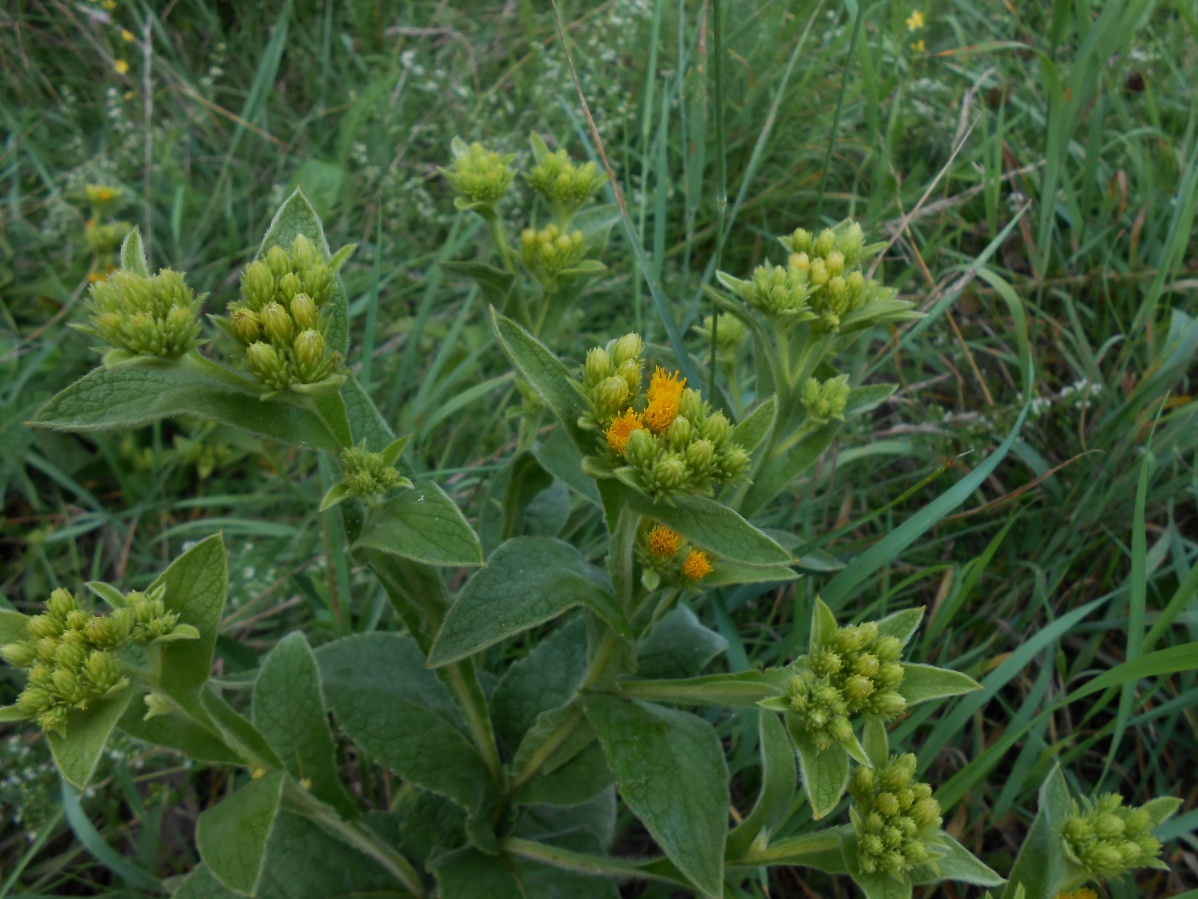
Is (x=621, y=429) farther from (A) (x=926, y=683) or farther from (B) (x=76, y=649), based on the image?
(B) (x=76, y=649)

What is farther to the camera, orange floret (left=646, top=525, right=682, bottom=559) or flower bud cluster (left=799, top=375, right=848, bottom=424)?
flower bud cluster (left=799, top=375, right=848, bottom=424)

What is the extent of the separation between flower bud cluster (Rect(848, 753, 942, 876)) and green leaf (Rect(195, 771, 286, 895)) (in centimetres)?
101

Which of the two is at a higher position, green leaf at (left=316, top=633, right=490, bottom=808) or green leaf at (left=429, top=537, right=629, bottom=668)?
green leaf at (left=429, top=537, right=629, bottom=668)

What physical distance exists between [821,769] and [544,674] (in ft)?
2.69

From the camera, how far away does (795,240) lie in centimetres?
196

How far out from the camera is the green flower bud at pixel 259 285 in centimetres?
140

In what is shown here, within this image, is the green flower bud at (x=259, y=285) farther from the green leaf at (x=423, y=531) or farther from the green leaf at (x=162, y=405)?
the green leaf at (x=423, y=531)

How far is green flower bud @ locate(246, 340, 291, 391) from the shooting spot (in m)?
1.33

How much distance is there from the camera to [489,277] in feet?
7.13

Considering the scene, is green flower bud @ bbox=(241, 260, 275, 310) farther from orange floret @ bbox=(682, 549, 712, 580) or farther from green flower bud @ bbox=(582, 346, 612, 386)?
orange floret @ bbox=(682, 549, 712, 580)

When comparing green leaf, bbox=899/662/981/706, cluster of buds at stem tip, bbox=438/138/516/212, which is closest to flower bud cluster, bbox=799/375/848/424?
green leaf, bbox=899/662/981/706

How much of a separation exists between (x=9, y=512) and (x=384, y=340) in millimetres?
1537

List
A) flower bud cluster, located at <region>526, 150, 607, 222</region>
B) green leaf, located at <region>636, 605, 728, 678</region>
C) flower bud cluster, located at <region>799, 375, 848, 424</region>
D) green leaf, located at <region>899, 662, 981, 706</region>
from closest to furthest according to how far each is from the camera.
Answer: green leaf, located at <region>899, 662, 981, 706</region> → flower bud cluster, located at <region>799, 375, 848, 424</region> → green leaf, located at <region>636, 605, 728, 678</region> → flower bud cluster, located at <region>526, 150, 607, 222</region>

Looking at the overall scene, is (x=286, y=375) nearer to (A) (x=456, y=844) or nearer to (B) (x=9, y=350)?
(A) (x=456, y=844)
